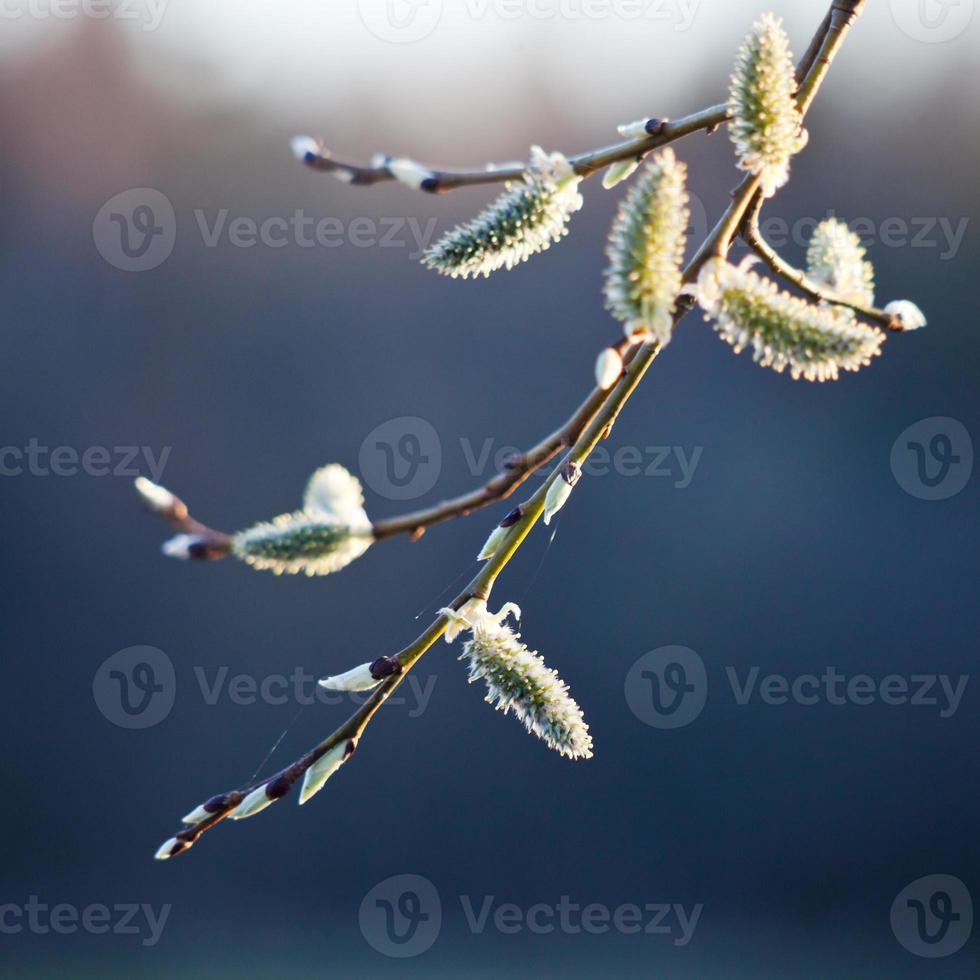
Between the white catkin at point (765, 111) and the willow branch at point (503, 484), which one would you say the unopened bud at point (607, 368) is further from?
the white catkin at point (765, 111)

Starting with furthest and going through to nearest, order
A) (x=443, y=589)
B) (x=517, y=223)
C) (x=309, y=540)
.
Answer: (x=443, y=589), (x=517, y=223), (x=309, y=540)

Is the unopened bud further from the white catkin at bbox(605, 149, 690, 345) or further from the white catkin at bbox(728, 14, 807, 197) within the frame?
the white catkin at bbox(728, 14, 807, 197)

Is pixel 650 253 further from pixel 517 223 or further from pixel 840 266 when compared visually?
pixel 840 266

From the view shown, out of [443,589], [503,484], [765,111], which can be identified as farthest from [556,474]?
[443,589]

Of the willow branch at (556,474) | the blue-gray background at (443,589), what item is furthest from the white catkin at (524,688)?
the blue-gray background at (443,589)

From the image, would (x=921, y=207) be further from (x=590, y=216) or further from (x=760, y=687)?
(x=760, y=687)

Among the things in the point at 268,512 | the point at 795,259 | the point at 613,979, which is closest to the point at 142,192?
the point at 268,512

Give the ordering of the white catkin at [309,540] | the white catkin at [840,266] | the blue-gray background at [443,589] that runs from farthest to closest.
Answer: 1. the blue-gray background at [443,589]
2. the white catkin at [840,266]
3. the white catkin at [309,540]
